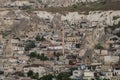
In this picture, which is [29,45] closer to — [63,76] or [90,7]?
[63,76]

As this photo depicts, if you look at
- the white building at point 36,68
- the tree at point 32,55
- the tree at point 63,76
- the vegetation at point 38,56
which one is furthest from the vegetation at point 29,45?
the tree at point 63,76

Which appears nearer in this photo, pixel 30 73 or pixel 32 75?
pixel 32 75

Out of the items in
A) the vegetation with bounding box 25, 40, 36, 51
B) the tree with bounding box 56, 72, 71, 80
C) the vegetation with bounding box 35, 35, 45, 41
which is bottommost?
the vegetation with bounding box 35, 35, 45, 41

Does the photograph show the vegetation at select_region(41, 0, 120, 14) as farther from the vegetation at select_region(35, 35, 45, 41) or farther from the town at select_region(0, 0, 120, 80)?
the vegetation at select_region(35, 35, 45, 41)

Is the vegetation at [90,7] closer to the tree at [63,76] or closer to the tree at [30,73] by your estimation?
the tree at [30,73]

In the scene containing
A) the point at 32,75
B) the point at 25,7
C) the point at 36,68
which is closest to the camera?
the point at 32,75

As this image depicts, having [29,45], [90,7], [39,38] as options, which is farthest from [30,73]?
[90,7]

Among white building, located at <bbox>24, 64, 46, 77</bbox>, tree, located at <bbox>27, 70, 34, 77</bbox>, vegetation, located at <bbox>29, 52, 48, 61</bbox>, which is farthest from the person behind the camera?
vegetation, located at <bbox>29, 52, 48, 61</bbox>

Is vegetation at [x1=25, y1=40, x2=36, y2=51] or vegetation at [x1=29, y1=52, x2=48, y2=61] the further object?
vegetation at [x1=25, y1=40, x2=36, y2=51]

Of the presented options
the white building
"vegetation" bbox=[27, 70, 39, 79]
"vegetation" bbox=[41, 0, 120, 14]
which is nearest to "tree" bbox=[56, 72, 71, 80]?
"vegetation" bbox=[27, 70, 39, 79]
